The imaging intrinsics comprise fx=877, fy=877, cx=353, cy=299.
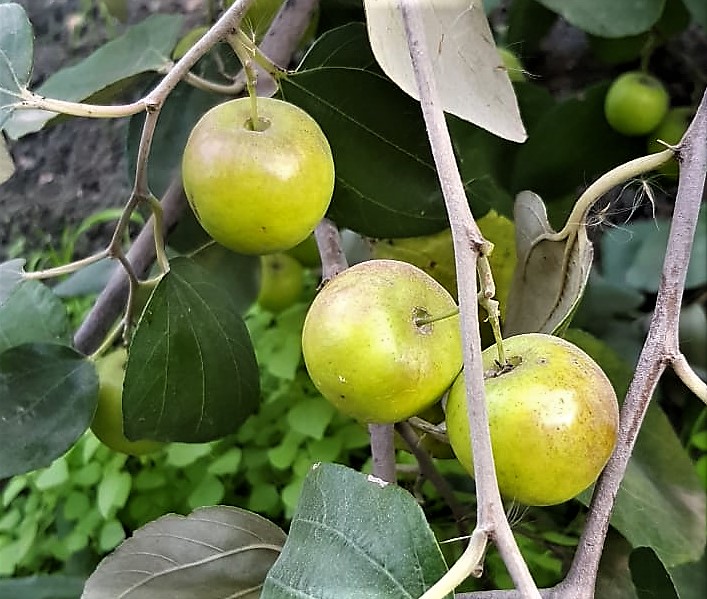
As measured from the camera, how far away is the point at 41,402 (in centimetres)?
62

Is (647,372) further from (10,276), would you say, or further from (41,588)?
(41,588)

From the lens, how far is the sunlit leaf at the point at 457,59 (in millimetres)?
427

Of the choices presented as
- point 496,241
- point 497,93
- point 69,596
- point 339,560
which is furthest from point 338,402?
point 69,596

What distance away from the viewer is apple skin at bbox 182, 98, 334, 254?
0.44 metres

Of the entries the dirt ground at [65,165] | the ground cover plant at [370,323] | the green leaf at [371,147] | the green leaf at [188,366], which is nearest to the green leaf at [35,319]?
the ground cover plant at [370,323]

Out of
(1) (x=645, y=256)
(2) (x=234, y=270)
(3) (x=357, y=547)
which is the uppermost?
(3) (x=357, y=547)

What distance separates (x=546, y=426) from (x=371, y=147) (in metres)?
0.27

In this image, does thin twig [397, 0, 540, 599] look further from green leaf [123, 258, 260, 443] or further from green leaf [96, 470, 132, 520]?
green leaf [96, 470, 132, 520]

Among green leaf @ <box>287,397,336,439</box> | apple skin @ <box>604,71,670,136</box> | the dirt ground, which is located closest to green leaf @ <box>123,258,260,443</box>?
green leaf @ <box>287,397,336,439</box>

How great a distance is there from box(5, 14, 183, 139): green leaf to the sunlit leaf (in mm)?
268

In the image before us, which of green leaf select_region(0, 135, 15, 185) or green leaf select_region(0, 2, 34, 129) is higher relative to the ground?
green leaf select_region(0, 2, 34, 129)

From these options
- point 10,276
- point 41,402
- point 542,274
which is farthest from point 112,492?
point 542,274

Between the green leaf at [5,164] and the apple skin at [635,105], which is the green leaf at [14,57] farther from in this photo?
the apple skin at [635,105]

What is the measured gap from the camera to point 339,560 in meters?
Answer: 0.36
